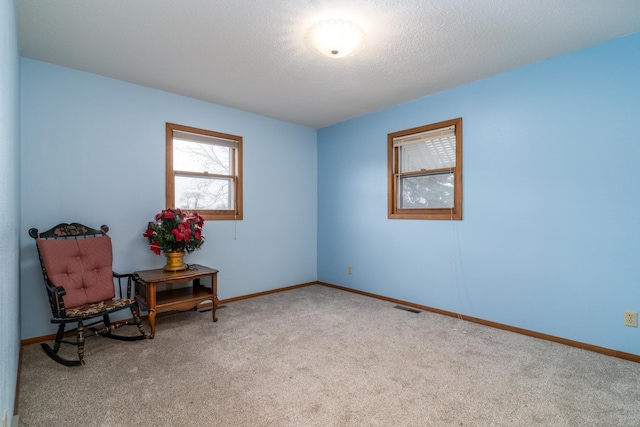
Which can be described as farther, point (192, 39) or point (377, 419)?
point (192, 39)

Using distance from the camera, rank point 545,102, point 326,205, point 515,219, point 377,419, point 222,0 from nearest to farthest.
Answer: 1. point 377,419
2. point 222,0
3. point 545,102
4. point 515,219
5. point 326,205

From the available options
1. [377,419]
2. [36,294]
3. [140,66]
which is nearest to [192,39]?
[140,66]

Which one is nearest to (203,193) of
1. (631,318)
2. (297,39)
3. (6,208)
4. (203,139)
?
(203,139)

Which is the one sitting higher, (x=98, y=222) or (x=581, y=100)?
(x=581, y=100)

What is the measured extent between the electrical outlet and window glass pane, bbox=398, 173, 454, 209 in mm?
1690

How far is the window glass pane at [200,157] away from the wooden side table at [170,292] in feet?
4.08

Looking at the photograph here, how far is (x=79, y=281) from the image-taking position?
8.88 feet

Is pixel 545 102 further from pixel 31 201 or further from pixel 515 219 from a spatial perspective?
pixel 31 201

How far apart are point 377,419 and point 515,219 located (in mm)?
2337

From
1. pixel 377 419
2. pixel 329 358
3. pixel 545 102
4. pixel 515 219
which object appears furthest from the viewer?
pixel 515 219

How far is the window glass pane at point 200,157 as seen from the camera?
3.79 meters

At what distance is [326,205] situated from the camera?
5059mm

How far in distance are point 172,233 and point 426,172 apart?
9.62ft

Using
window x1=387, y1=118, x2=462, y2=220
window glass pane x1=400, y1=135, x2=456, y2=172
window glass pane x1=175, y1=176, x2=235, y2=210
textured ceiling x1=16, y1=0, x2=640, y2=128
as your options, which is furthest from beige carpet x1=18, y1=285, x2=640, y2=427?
textured ceiling x1=16, y1=0, x2=640, y2=128
